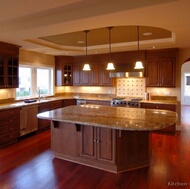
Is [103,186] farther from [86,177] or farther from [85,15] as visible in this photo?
[85,15]

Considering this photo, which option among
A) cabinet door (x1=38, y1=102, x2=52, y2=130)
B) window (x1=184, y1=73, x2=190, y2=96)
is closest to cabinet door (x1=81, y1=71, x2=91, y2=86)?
cabinet door (x1=38, y1=102, x2=52, y2=130)

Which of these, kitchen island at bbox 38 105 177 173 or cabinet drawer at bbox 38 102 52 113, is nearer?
kitchen island at bbox 38 105 177 173

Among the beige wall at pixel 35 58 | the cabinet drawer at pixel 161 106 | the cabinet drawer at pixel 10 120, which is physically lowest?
the cabinet drawer at pixel 10 120

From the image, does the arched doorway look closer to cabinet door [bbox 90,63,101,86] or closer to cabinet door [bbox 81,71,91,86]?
cabinet door [bbox 90,63,101,86]

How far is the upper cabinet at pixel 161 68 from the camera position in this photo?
17.4 feet

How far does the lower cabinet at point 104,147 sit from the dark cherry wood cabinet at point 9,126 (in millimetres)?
1514

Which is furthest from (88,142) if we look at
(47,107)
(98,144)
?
(47,107)

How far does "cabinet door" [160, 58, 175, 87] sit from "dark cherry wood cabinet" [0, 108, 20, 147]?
429 cm

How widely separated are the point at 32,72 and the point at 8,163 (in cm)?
327

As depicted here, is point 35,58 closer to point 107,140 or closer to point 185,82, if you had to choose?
point 107,140

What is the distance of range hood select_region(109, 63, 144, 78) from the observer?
5.55 m

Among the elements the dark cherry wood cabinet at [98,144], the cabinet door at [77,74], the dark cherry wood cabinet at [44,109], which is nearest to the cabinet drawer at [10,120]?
the dark cherry wood cabinet at [44,109]

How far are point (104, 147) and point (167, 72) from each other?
3.52 metres

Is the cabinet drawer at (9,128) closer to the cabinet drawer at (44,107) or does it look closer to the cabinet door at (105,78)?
the cabinet drawer at (44,107)
